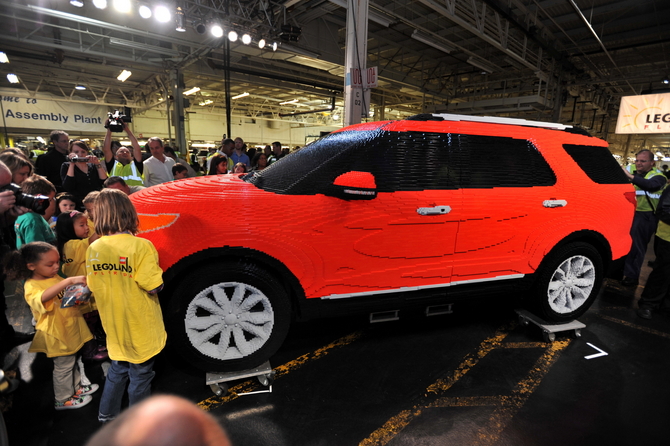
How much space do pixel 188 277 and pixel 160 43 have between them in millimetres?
11438

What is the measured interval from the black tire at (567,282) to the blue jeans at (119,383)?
10.8 feet

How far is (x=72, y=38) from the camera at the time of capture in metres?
10.1

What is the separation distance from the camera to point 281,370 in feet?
8.80

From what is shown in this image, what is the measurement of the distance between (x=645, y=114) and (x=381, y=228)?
12532mm

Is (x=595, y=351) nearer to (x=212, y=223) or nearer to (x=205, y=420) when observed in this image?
(x=212, y=223)

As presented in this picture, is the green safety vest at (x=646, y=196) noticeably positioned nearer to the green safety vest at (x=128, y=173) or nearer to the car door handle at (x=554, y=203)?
the car door handle at (x=554, y=203)

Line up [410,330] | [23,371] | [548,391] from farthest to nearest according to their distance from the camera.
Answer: [410,330] → [23,371] → [548,391]

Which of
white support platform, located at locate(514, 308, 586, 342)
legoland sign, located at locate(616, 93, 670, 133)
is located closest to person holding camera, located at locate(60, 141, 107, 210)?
white support platform, located at locate(514, 308, 586, 342)

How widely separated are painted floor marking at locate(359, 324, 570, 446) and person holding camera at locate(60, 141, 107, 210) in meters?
4.09

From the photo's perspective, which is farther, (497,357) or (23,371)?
(497,357)

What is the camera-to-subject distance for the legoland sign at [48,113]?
16.1 meters

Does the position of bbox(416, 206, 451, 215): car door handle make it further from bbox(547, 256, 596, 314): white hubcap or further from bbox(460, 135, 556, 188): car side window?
bbox(547, 256, 596, 314): white hubcap

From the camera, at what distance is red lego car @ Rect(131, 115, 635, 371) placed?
230 cm

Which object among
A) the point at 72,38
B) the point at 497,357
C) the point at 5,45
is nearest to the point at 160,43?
the point at 72,38
